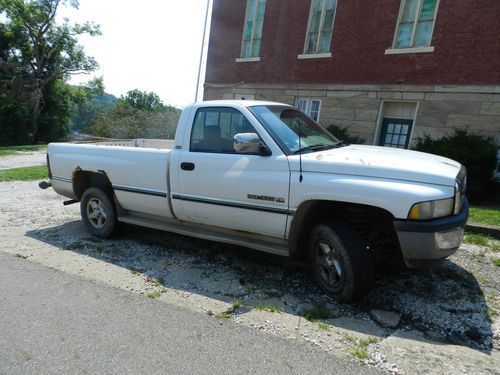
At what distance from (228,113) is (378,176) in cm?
193

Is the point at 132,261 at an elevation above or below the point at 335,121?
below

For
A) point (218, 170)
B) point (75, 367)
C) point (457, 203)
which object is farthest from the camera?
point (218, 170)

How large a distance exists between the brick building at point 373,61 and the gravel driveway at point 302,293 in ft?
25.7

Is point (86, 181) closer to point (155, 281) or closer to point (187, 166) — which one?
point (187, 166)

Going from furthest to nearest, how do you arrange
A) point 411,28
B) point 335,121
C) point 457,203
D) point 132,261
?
point 335,121
point 411,28
point 132,261
point 457,203

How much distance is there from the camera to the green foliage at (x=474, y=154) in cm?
928

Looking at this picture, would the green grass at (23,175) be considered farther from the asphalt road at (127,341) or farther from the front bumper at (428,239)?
the front bumper at (428,239)

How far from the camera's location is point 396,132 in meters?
13.1

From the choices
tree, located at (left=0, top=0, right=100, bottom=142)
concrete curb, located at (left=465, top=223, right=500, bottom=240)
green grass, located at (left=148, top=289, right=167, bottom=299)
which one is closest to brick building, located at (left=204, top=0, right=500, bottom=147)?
concrete curb, located at (left=465, top=223, right=500, bottom=240)

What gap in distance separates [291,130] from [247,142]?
70cm

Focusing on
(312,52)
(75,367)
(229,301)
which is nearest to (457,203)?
(229,301)

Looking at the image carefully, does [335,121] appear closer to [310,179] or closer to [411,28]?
[411,28]

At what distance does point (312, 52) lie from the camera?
15.0 meters

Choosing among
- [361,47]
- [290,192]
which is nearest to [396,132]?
[361,47]
